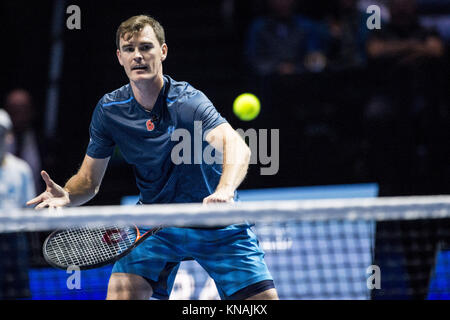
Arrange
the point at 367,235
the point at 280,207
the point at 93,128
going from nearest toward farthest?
the point at 280,207 < the point at 93,128 < the point at 367,235

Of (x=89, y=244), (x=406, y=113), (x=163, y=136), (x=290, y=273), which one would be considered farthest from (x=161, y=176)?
(x=406, y=113)

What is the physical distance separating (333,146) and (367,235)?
1053mm

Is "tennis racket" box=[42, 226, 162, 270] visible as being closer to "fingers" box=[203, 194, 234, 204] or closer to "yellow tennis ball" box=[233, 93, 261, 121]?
"fingers" box=[203, 194, 234, 204]

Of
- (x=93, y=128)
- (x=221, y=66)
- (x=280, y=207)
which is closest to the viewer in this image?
(x=280, y=207)

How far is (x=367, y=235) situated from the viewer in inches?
201

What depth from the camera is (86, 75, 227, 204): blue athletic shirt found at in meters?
3.56

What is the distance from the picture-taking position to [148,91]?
3609 millimetres

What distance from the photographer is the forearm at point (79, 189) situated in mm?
3668

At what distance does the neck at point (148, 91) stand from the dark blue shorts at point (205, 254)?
67 centimetres

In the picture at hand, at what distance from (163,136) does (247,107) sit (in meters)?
2.35

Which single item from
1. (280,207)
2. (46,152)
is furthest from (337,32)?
(280,207)

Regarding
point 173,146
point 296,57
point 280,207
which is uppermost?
point 296,57

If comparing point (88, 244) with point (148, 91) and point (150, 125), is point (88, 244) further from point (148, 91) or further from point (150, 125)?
point (148, 91)
